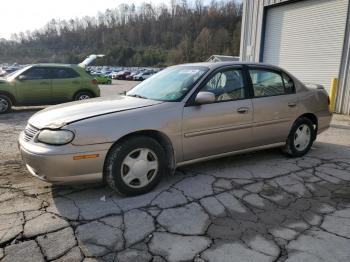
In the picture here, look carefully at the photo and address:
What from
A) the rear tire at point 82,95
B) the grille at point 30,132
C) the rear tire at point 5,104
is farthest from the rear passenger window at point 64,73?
the grille at point 30,132

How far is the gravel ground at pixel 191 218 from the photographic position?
2643 millimetres

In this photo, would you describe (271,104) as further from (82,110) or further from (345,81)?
(345,81)

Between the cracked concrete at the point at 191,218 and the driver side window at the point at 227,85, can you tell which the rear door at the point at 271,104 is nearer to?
the driver side window at the point at 227,85

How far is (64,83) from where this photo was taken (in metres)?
10.6

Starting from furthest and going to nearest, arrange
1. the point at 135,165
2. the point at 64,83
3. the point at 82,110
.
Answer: the point at 64,83 → the point at 82,110 → the point at 135,165

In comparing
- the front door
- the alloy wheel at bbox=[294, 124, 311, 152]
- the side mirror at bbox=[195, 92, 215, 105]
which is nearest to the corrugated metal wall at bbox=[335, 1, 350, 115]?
the alloy wheel at bbox=[294, 124, 311, 152]

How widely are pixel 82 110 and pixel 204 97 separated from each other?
1.46 metres

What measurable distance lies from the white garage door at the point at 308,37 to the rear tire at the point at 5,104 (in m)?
9.72

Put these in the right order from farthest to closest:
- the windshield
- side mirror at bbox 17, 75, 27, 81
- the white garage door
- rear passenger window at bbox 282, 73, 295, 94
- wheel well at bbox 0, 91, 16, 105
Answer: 1. the white garage door
2. side mirror at bbox 17, 75, 27, 81
3. wheel well at bbox 0, 91, 16, 105
4. rear passenger window at bbox 282, 73, 295, 94
5. the windshield

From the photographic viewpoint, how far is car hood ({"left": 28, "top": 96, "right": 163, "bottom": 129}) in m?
3.45

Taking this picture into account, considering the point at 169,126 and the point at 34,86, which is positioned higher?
the point at 169,126

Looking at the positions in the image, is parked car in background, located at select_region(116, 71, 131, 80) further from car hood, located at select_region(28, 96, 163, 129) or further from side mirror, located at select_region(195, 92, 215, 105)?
side mirror, located at select_region(195, 92, 215, 105)

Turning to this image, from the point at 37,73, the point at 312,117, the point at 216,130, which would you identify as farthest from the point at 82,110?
the point at 37,73

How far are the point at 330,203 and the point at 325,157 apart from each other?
1.93 meters
